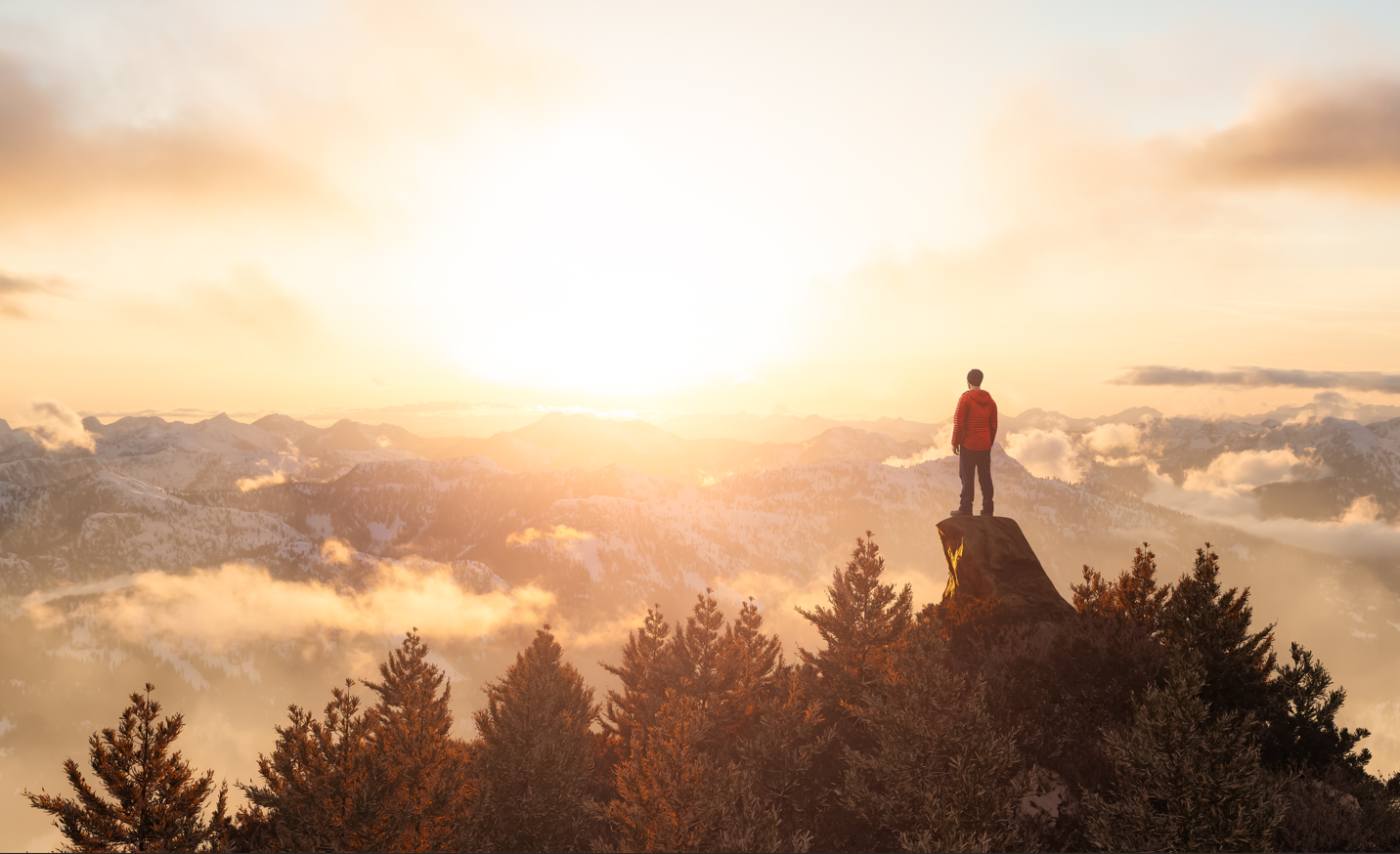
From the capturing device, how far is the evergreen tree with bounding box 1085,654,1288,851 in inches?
481

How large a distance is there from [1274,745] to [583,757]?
79.9ft

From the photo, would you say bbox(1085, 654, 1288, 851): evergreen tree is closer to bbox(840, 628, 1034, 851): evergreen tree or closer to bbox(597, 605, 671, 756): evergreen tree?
bbox(840, 628, 1034, 851): evergreen tree

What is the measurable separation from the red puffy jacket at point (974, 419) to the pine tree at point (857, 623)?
14.7 feet

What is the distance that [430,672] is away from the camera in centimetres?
3152

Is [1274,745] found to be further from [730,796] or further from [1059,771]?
[730,796]

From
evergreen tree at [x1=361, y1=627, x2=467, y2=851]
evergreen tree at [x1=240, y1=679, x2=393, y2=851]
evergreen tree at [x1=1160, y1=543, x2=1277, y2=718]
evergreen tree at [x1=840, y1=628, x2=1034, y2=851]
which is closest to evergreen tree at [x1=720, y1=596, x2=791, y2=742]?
evergreen tree at [x1=840, y1=628, x2=1034, y2=851]

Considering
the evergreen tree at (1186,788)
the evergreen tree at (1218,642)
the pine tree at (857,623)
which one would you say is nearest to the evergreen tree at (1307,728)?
the evergreen tree at (1218,642)

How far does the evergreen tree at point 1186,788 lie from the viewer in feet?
40.1

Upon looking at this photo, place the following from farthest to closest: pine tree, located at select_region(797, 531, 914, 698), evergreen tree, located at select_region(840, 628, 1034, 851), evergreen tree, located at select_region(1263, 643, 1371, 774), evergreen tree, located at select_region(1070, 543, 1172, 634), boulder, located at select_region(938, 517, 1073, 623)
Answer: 1. boulder, located at select_region(938, 517, 1073, 623)
2. evergreen tree, located at select_region(1070, 543, 1172, 634)
3. pine tree, located at select_region(797, 531, 914, 698)
4. evergreen tree, located at select_region(1263, 643, 1371, 774)
5. evergreen tree, located at select_region(840, 628, 1034, 851)

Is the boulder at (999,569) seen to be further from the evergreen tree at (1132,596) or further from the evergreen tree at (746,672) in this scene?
the evergreen tree at (746,672)

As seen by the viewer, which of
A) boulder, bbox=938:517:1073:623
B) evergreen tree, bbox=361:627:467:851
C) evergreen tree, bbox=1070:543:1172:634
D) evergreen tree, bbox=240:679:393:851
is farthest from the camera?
boulder, bbox=938:517:1073:623

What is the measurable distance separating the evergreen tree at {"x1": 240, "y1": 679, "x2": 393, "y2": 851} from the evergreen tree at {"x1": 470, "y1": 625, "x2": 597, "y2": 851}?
134 inches

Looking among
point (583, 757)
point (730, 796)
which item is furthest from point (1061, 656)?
point (583, 757)

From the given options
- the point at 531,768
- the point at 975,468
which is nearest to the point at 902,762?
the point at 975,468
